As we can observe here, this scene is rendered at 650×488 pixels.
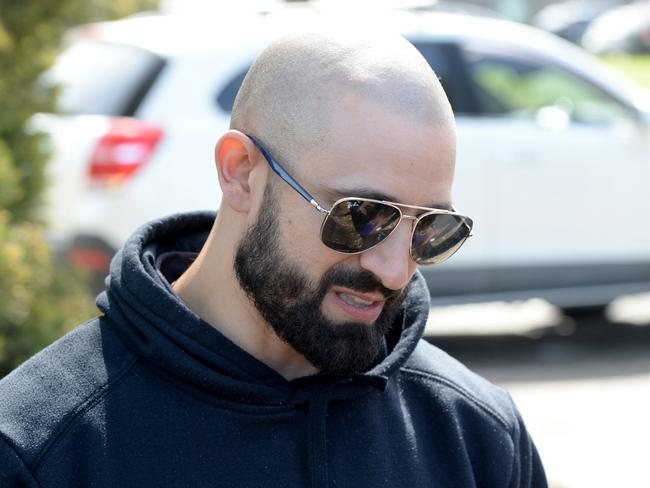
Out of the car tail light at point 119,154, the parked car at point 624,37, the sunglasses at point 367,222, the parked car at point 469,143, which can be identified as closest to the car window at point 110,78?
the parked car at point 469,143

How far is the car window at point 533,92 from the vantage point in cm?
707

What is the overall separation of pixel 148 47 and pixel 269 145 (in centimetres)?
449

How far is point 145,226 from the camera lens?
2354 millimetres

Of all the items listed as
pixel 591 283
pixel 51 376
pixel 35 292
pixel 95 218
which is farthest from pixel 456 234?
pixel 591 283

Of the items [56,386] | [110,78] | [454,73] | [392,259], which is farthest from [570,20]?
[56,386]

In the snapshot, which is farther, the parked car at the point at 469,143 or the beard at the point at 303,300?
the parked car at the point at 469,143

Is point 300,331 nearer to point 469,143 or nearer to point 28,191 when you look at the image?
point 28,191

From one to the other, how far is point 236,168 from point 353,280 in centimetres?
32

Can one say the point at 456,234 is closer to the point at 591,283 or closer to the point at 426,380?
the point at 426,380

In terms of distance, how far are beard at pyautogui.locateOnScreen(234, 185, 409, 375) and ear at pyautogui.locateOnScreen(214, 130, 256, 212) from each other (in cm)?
7

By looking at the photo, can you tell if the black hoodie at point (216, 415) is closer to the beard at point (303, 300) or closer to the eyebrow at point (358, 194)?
the beard at point (303, 300)

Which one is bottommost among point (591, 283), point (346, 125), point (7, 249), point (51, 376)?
point (591, 283)

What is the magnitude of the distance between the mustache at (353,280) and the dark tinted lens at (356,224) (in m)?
0.04

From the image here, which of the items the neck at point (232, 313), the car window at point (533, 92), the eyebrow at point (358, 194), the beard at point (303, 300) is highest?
the eyebrow at point (358, 194)
